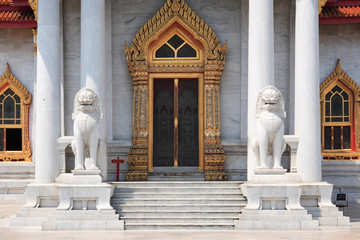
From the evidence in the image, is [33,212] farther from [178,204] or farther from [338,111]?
[338,111]

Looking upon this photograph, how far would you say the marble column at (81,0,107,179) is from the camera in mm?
18781

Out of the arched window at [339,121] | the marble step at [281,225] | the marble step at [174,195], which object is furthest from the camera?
the arched window at [339,121]

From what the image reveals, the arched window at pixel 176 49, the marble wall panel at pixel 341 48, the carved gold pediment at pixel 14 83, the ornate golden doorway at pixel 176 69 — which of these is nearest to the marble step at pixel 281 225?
the ornate golden doorway at pixel 176 69

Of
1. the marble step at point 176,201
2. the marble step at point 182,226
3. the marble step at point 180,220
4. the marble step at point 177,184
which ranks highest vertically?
the marble step at point 177,184

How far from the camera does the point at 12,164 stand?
2270 centimetres

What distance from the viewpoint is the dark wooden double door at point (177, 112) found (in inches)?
866

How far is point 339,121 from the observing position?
22.7 metres

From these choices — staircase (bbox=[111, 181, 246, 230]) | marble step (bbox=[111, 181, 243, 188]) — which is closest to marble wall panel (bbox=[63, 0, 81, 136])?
marble step (bbox=[111, 181, 243, 188])

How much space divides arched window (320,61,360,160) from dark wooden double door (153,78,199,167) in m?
4.19

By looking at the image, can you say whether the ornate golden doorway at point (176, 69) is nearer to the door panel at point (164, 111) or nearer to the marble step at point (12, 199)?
the door panel at point (164, 111)

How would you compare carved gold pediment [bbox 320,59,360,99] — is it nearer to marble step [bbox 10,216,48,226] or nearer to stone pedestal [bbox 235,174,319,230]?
stone pedestal [bbox 235,174,319,230]

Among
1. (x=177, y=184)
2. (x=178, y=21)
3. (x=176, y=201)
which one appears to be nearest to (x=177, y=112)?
(x=178, y=21)

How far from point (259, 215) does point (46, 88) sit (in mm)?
6616

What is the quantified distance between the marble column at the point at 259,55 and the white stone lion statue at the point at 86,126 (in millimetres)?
4022
